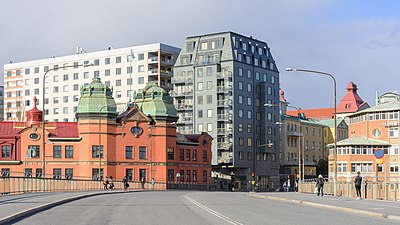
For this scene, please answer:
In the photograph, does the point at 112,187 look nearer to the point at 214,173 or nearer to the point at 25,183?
the point at 25,183

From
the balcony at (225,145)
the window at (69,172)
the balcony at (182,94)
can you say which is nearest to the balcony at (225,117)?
the balcony at (225,145)

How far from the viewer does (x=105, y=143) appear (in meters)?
83.4

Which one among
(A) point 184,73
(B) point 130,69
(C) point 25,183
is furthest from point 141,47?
(C) point 25,183

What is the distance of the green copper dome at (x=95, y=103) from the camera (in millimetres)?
83750

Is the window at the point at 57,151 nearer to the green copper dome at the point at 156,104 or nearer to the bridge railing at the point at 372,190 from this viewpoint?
the green copper dome at the point at 156,104

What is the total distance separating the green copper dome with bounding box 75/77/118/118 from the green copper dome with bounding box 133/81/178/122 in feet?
16.5

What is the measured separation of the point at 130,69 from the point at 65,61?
16562 millimetres

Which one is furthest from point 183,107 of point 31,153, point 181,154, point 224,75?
point 31,153

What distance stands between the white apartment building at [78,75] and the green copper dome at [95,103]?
32.5 m

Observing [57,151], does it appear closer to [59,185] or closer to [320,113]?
[59,185]

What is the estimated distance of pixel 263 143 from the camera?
375 ft

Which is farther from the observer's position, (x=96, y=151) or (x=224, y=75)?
(x=224, y=75)

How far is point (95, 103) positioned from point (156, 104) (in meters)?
8.48

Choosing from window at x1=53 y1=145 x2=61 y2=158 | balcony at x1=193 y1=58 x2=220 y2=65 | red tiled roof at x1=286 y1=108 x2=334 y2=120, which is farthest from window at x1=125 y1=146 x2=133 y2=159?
red tiled roof at x1=286 y1=108 x2=334 y2=120
